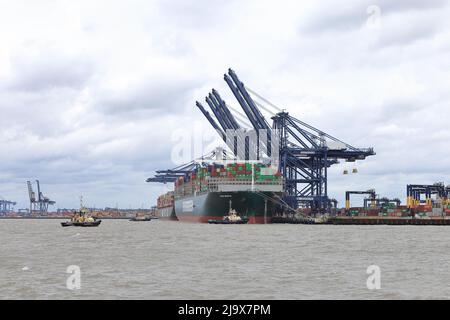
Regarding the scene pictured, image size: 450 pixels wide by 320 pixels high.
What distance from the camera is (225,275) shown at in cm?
4078

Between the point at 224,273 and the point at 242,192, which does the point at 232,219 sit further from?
the point at 224,273

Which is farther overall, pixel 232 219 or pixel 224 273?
pixel 232 219

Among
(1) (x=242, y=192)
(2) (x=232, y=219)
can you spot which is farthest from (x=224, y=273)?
(1) (x=242, y=192)

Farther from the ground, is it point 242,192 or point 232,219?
point 242,192

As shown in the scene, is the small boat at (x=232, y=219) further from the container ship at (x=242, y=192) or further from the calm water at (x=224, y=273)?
the calm water at (x=224, y=273)

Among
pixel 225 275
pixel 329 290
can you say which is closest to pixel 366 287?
pixel 329 290

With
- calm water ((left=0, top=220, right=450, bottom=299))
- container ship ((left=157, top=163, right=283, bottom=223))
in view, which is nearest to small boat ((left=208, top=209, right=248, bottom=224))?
container ship ((left=157, top=163, right=283, bottom=223))

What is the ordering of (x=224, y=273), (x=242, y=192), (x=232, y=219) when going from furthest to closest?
(x=242, y=192), (x=232, y=219), (x=224, y=273)

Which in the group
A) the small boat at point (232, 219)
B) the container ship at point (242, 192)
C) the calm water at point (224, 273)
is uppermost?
the container ship at point (242, 192)

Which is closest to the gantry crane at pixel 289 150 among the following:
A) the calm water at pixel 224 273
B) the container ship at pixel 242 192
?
the container ship at pixel 242 192

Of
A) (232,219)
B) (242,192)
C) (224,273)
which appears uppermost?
(242,192)

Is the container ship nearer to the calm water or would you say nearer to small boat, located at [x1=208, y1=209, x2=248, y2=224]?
small boat, located at [x1=208, y1=209, x2=248, y2=224]
